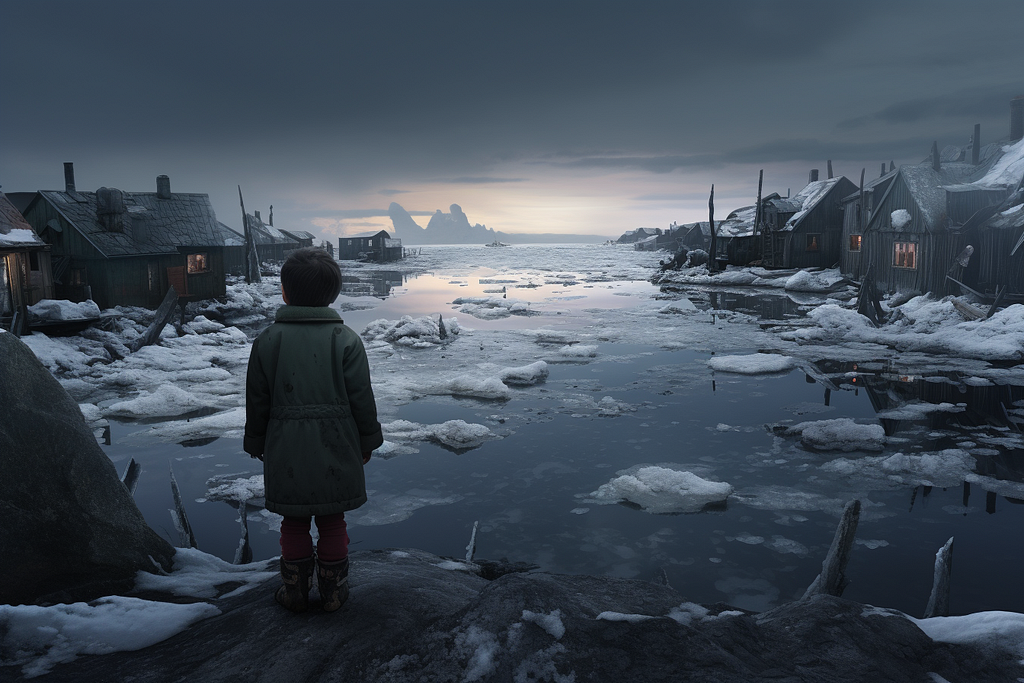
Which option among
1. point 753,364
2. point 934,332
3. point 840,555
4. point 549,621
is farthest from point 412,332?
point 549,621

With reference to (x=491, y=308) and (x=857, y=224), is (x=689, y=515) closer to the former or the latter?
(x=491, y=308)

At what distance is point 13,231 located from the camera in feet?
53.5

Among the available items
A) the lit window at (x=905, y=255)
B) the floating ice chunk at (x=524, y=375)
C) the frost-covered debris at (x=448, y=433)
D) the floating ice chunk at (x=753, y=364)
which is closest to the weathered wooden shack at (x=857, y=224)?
the lit window at (x=905, y=255)

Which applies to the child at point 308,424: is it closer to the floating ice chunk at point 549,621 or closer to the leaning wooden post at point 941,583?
the floating ice chunk at point 549,621

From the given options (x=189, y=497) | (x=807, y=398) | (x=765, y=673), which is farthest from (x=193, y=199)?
(x=765, y=673)

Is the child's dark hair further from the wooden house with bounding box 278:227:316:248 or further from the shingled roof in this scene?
the wooden house with bounding box 278:227:316:248

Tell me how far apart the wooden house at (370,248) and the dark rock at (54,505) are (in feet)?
244

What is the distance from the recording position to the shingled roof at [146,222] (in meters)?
21.2

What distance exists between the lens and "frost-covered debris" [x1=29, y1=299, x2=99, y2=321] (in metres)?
15.6

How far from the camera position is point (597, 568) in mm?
5062

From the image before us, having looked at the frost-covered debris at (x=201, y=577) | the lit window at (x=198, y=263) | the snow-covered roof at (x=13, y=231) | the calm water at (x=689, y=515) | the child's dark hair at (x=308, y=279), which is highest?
the snow-covered roof at (x=13, y=231)

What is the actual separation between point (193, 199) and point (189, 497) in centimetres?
2337

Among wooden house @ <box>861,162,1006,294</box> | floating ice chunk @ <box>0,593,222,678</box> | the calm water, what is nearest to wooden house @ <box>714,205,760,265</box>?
wooden house @ <box>861,162,1006,294</box>

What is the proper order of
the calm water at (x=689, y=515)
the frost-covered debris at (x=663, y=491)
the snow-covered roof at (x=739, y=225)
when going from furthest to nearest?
the snow-covered roof at (x=739, y=225) → the frost-covered debris at (x=663, y=491) → the calm water at (x=689, y=515)
